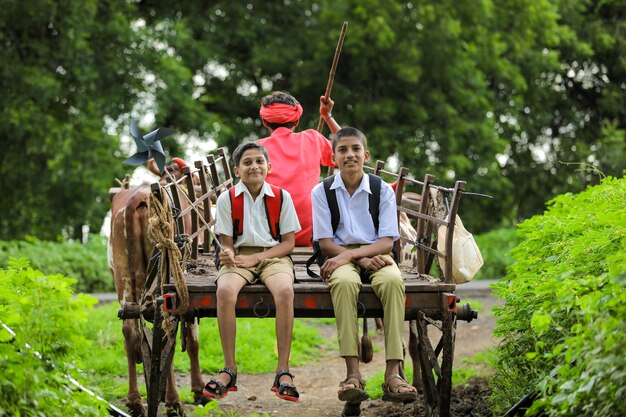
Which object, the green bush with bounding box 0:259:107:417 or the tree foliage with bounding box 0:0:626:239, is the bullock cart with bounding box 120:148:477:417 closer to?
the green bush with bounding box 0:259:107:417

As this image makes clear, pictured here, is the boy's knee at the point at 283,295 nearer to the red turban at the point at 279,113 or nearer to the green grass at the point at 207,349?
the red turban at the point at 279,113

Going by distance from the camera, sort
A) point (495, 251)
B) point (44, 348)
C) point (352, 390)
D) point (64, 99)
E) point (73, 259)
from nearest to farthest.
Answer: point (44, 348) < point (352, 390) < point (73, 259) < point (64, 99) < point (495, 251)

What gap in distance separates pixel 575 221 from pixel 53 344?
4280mm

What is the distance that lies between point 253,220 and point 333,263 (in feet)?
2.11

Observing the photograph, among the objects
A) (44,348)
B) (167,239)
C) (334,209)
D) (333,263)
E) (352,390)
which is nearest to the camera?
(44,348)

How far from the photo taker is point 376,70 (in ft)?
84.8

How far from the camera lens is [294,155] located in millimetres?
9164

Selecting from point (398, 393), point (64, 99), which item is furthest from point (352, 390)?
point (64, 99)

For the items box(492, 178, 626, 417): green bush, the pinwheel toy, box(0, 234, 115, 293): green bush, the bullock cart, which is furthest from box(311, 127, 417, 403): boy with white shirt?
box(0, 234, 115, 293): green bush

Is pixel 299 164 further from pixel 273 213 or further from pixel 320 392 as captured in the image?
pixel 320 392

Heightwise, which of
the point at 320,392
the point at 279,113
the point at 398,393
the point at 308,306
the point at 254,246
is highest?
the point at 279,113

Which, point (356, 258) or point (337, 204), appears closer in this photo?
point (356, 258)

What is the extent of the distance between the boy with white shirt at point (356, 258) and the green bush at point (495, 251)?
15083mm

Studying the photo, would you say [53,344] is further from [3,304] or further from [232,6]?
[232,6]
